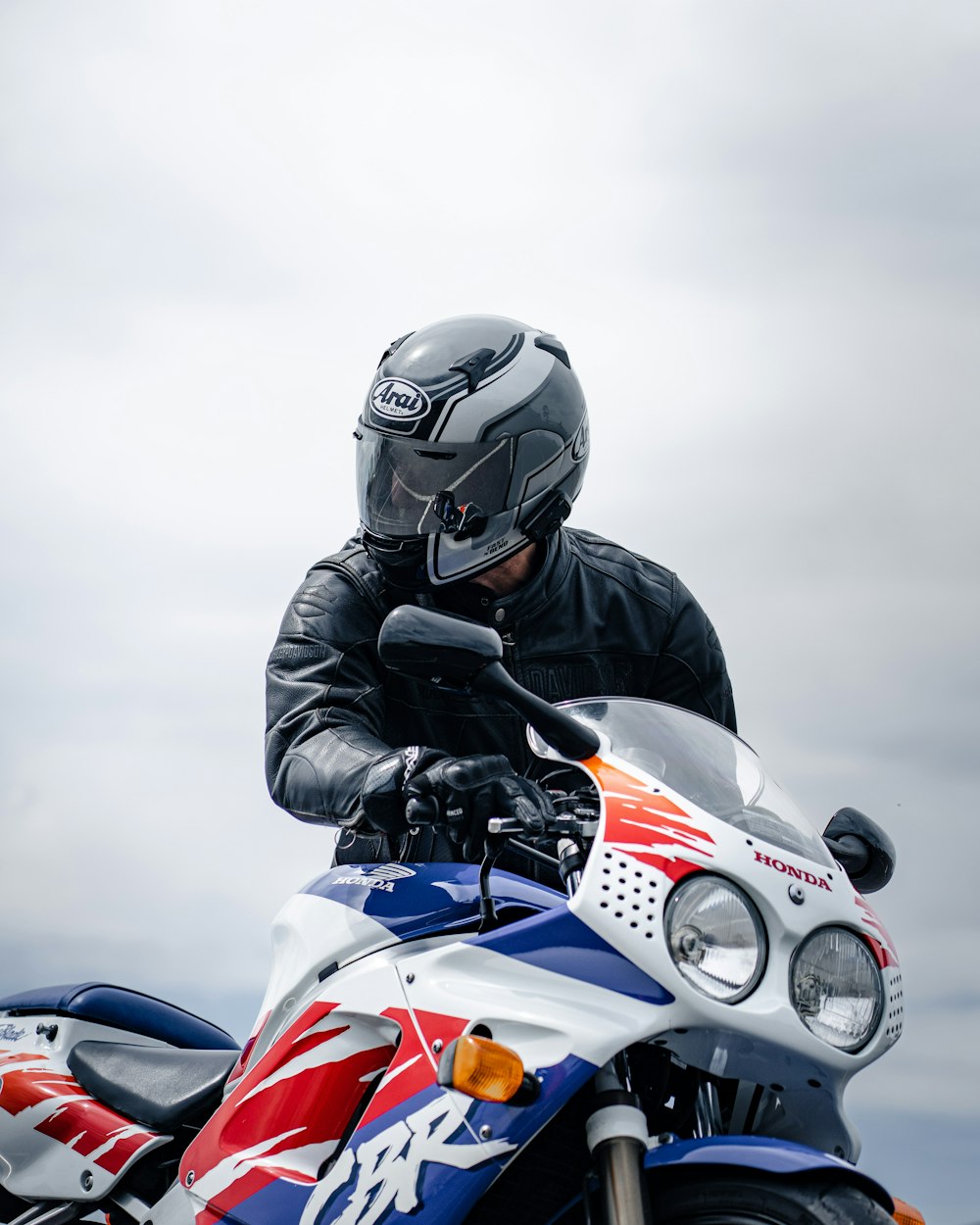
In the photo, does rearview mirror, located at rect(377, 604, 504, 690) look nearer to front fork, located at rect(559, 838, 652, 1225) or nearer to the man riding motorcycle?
front fork, located at rect(559, 838, 652, 1225)

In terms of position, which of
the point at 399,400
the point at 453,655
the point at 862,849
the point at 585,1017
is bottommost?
the point at 585,1017

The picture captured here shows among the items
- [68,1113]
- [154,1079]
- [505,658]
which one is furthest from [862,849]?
[68,1113]

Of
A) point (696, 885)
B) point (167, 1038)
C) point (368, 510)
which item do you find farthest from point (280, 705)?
point (696, 885)

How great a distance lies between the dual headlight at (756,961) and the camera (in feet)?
6.69

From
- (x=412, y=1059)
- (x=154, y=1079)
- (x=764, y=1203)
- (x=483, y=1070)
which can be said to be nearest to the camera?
(x=764, y=1203)

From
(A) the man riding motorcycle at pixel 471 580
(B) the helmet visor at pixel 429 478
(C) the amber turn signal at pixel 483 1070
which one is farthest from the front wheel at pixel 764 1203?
(B) the helmet visor at pixel 429 478

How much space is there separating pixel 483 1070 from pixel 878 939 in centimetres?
63

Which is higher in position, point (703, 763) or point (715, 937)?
point (703, 763)

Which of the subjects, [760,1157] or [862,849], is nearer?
[760,1157]

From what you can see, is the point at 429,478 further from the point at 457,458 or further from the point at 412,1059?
the point at 412,1059

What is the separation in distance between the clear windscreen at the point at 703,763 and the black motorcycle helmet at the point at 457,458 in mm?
900

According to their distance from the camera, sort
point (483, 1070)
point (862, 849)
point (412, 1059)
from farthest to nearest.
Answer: point (862, 849) < point (412, 1059) < point (483, 1070)

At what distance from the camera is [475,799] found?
2227 mm

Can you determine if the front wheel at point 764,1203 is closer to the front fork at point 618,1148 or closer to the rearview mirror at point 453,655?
the front fork at point 618,1148
